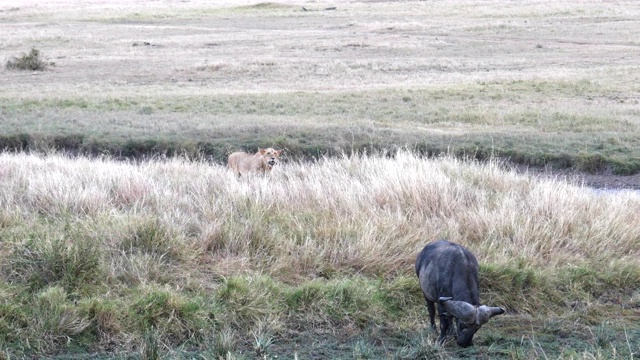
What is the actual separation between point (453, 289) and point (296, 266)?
6.82 feet

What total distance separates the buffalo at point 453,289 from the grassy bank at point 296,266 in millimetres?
234

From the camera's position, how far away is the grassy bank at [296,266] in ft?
22.5

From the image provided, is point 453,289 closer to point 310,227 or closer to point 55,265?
point 310,227

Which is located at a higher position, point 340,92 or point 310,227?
point 310,227

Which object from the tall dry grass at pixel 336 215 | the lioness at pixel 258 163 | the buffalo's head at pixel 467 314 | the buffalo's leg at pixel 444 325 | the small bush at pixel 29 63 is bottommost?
the small bush at pixel 29 63

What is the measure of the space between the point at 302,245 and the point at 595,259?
313 cm

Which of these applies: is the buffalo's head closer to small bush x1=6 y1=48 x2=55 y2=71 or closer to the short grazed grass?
the short grazed grass

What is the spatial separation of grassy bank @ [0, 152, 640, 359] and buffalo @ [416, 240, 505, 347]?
0.23 m

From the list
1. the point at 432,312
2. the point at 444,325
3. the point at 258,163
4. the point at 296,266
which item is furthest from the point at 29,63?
the point at 444,325

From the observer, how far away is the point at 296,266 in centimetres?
830

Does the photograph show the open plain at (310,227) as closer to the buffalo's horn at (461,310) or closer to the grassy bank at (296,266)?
the grassy bank at (296,266)

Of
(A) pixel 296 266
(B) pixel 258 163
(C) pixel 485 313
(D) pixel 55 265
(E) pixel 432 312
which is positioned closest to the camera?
(C) pixel 485 313

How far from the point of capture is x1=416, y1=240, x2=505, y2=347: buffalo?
6.32 meters

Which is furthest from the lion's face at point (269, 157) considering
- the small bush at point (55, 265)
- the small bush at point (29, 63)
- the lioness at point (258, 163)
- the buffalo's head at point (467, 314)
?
the small bush at point (29, 63)
